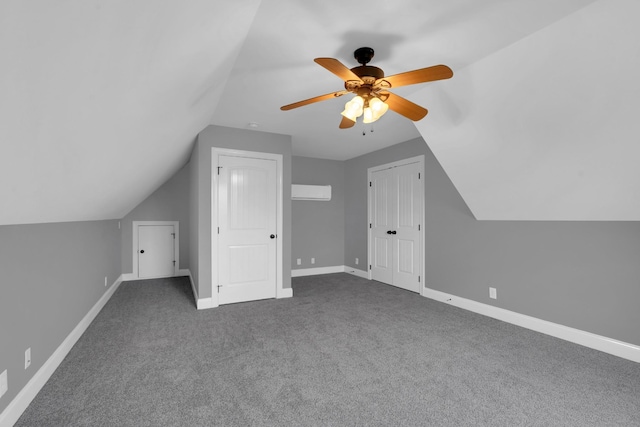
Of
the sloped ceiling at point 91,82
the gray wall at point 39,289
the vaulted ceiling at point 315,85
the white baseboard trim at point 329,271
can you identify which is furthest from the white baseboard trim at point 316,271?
the sloped ceiling at point 91,82

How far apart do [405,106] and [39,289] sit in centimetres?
297

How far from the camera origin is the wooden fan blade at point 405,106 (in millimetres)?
2141

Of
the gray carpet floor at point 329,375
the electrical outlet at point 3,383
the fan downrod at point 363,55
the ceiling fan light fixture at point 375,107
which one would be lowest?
the gray carpet floor at point 329,375

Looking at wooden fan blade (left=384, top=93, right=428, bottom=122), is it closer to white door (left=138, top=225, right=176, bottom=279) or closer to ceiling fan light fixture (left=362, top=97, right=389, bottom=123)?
ceiling fan light fixture (left=362, top=97, right=389, bottom=123)

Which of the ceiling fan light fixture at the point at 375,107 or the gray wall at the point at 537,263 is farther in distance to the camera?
the gray wall at the point at 537,263

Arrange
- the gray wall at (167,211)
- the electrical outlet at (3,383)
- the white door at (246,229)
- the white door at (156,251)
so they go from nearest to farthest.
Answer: the electrical outlet at (3,383), the white door at (246,229), the gray wall at (167,211), the white door at (156,251)

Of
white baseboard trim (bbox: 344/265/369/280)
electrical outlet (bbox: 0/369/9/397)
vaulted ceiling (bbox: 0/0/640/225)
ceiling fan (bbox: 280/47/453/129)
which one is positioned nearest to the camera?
vaulted ceiling (bbox: 0/0/640/225)

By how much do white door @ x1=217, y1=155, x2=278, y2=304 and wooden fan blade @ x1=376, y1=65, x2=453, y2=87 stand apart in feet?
8.58

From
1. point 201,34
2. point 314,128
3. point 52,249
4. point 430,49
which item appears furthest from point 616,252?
point 52,249

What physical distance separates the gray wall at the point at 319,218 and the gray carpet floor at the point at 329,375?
241 centimetres

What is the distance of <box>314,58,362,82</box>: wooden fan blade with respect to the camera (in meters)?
1.69

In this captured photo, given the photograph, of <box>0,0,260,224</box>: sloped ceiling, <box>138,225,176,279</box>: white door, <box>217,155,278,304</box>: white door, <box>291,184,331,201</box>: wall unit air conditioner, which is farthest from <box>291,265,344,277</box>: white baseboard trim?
<box>0,0,260,224</box>: sloped ceiling

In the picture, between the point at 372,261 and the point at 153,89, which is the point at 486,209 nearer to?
the point at 372,261

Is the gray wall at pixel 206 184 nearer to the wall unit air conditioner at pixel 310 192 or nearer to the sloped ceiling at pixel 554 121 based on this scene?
the wall unit air conditioner at pixel 310 192
